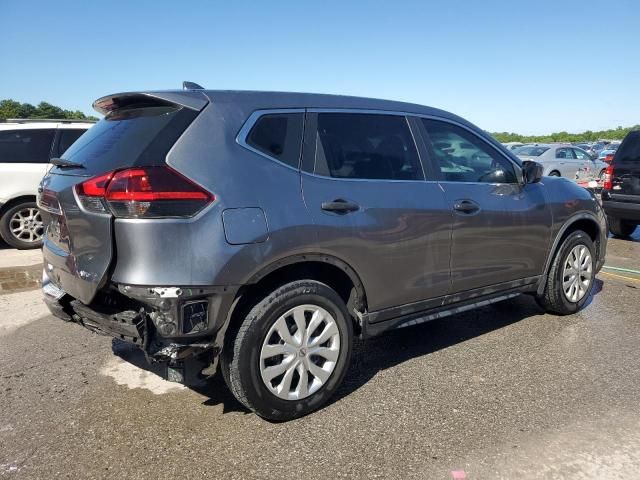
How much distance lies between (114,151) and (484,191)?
2616 mm

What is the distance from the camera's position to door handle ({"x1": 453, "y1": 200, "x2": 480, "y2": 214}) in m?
3.72

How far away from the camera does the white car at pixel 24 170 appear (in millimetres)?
7980

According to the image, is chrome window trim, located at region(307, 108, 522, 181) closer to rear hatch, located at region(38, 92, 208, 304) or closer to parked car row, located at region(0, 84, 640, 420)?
parked car row, located at region(0, 84, 640, 420)

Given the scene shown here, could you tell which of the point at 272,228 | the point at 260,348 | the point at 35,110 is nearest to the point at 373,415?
the point at 260,348

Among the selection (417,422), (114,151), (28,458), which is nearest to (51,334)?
(28,458)

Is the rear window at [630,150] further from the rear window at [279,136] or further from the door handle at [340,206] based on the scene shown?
the rear window at [279,136]

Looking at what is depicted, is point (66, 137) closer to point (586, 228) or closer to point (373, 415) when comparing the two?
point (373, 415)

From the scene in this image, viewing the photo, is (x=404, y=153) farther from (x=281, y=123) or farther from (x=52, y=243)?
(x=52, y=243)

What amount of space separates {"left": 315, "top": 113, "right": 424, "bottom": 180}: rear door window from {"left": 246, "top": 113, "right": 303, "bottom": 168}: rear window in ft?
0.48

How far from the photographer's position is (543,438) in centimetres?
286

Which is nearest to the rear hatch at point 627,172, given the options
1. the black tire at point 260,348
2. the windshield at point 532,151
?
the black tire at point 260,348

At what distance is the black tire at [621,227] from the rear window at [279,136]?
789cm

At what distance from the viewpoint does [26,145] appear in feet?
26.9

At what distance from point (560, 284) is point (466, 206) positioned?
5.23 feet
